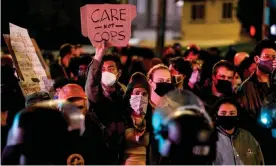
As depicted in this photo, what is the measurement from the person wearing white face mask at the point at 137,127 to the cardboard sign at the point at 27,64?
1012mm

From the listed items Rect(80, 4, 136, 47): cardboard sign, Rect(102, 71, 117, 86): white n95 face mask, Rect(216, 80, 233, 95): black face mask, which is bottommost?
Rect(216, 80, 233, 95): black face mask

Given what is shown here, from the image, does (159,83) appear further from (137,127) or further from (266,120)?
(266,120)

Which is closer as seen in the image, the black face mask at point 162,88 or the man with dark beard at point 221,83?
the black face mask at point 162,88

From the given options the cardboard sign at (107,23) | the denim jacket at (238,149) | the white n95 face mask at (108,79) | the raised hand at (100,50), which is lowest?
the denim jacket at (238,149)

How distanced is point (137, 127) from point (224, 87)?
1.50 meters

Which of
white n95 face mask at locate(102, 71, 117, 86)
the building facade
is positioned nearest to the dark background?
white n95 face mask at locate(102, 71, 117, 86)

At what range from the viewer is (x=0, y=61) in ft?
22.0

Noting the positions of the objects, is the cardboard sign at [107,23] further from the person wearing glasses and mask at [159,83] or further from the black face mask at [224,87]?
the black face mask at [224,87]

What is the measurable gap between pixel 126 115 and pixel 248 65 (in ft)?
10.9

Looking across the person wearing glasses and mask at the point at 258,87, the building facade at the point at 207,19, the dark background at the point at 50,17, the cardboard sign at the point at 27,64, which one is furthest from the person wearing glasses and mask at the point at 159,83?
the building facade at the point at 207,19

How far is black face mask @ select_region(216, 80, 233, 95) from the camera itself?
19.5 ft

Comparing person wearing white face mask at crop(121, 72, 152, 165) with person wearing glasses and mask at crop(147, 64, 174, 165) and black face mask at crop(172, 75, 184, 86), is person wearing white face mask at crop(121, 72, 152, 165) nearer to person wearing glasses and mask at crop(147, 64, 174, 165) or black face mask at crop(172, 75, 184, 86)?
person wearing glasses and mask at crop(147, 64, 174, 165)

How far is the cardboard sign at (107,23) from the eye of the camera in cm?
530

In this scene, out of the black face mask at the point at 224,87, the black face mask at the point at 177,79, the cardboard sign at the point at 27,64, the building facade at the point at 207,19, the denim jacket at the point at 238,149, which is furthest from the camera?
the building facade at the point at 207,19
